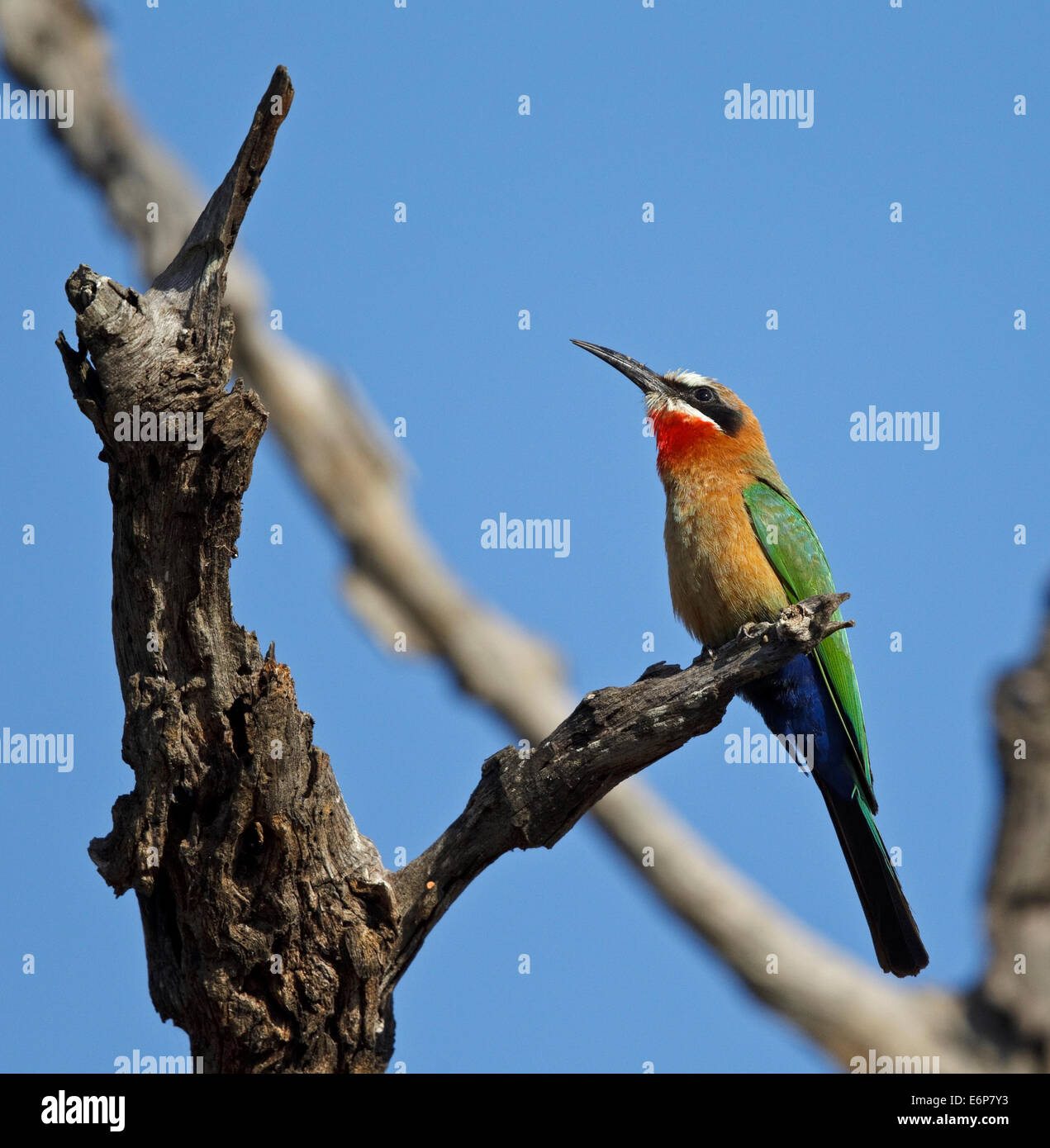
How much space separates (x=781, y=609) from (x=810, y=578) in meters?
0.39

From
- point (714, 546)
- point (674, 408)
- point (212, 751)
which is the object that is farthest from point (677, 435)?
point (212, 751)

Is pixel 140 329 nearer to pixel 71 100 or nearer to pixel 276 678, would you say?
pixel 276 678

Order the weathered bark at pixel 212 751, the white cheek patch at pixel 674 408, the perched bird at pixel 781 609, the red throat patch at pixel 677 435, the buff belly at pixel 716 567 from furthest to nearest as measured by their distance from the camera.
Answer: the white cheek patch at pixel 674 408 → the red throat patch at pixel 677 435 → the buff belly at pixel 716 567 → the perched bird at pixel 781 609 → the weathered bark at pixel 212 751

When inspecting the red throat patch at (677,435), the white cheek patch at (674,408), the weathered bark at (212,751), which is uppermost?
the white cheek patch at (674,408)

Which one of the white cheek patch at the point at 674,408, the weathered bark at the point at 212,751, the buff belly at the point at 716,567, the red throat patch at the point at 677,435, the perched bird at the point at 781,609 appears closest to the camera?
the weathered bark at the point at 212,751

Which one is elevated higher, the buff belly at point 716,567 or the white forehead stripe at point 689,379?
the white forehead stripe at point 689,379

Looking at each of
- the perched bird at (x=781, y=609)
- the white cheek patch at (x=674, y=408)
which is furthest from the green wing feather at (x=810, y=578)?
the white cheek patch at (x=674, y=408)

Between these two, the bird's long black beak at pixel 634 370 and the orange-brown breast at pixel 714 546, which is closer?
the orange-brown breast at pixel 714 546

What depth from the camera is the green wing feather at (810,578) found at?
779 centimetres

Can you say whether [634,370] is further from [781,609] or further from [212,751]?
[212,751]

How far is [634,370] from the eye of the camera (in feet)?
31.8

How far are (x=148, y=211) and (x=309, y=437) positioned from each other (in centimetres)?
288

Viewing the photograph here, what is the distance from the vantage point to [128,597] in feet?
18.5

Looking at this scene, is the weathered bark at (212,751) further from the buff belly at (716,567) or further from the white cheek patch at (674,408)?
the white cheek patch at (674,408)
